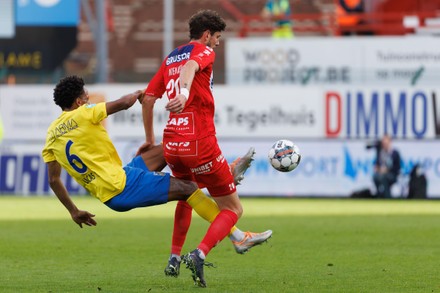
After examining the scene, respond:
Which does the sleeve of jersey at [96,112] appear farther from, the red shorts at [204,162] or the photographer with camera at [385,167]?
the photographer with camera at [385,167]

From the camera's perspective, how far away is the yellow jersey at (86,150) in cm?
970

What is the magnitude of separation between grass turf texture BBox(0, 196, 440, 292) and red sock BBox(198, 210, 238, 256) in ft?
1.15

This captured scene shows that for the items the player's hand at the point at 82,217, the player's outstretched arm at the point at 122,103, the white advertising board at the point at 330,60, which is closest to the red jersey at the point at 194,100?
the player's outstretched arm at the point at 122,103

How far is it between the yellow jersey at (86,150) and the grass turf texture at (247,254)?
85 cm

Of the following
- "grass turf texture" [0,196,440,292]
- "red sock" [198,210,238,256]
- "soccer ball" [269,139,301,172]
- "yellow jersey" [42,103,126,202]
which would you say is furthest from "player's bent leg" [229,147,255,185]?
"yellow jersey" [42,103,126,202]

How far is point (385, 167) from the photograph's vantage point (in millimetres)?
25094

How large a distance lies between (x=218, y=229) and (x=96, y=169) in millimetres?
1191

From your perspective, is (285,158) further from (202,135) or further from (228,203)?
(202,135)

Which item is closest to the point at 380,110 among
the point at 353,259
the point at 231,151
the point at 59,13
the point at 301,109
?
the point at 301,109

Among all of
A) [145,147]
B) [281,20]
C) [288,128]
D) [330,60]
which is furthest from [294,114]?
[145,147]

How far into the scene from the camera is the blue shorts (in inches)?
380

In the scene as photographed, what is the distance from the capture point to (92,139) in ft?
31.9

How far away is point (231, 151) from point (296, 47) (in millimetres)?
4781

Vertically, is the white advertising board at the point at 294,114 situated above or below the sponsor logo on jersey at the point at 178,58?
below
